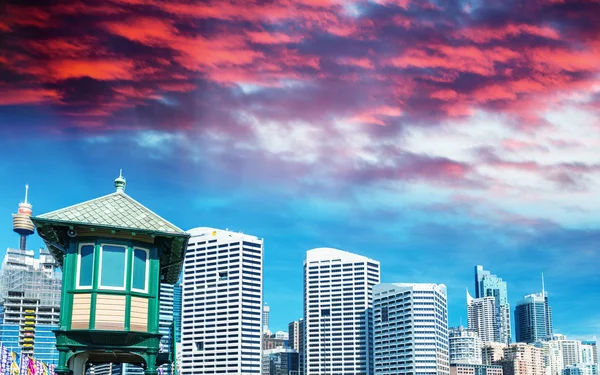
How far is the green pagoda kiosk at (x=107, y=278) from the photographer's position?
1711 centimetres

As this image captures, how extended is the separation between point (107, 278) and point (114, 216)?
1.46 m

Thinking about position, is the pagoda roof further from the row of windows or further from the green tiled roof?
the row of windows

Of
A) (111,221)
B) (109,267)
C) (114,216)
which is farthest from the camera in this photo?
(114,216)

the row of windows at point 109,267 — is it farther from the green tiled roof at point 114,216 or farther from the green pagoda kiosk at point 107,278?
the green tiled roof at point 114,216

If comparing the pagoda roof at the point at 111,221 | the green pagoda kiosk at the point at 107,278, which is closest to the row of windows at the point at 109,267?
Result: the green pagoda kiosk at the point at 107,278

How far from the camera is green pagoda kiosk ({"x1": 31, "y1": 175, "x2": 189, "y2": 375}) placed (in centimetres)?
1711

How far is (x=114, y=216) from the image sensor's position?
17938mm

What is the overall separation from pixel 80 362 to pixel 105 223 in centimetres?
342

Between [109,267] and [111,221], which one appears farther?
[111,221]

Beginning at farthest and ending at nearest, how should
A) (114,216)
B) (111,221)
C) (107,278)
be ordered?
(114,216) → (111,221) → (107,278)

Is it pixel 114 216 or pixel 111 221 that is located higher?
pixel 114 216

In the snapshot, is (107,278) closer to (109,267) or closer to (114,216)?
(109,267)

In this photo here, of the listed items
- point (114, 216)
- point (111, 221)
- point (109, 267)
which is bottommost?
point (109, 267)

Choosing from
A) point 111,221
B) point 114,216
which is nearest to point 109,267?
point 111,221
